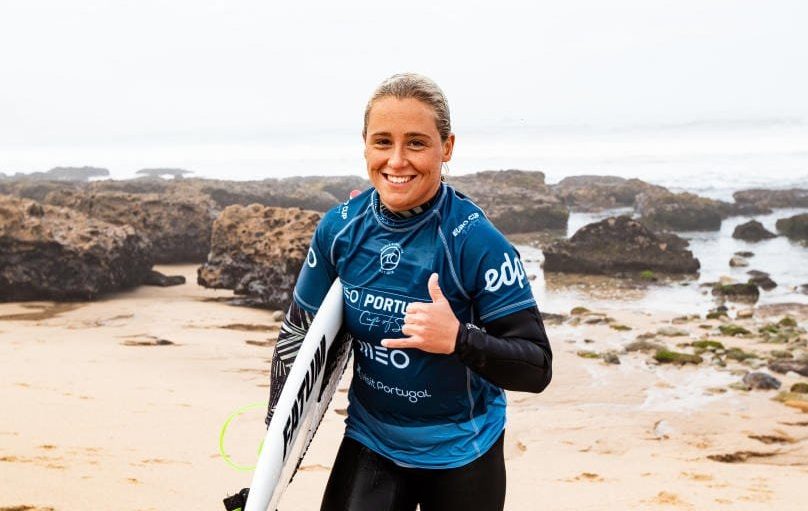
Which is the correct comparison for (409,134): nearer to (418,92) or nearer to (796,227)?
(418,92)

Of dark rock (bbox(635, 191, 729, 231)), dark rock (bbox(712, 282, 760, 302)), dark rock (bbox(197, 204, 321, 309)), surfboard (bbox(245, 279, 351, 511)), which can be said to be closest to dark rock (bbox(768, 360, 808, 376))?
dark rock (bbox(712, 282, 760, 302))

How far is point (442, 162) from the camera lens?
269cm

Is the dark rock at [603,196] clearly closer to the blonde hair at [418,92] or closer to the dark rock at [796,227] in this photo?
the dark rock at [796,227]

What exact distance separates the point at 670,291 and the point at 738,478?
1216cm

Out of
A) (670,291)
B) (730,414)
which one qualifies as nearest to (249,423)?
(730,414)

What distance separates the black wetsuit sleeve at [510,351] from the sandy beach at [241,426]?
2520 millimetres

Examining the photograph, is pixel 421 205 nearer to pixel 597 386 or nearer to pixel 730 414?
pixel 730 414

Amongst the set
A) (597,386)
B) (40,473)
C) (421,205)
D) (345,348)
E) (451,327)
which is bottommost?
(597,386)

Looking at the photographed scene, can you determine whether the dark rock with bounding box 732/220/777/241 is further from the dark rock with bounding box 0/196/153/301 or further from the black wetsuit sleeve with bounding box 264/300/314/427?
the black wetsuit sleeve with bounding box 264/300/314/427

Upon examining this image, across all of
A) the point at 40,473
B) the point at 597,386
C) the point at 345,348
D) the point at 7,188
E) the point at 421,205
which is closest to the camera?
the point at 421,205

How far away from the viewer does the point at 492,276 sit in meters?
2.48

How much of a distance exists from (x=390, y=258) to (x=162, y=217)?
1532cm

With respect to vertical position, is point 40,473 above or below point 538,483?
above

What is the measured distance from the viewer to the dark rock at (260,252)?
12.3 metres
